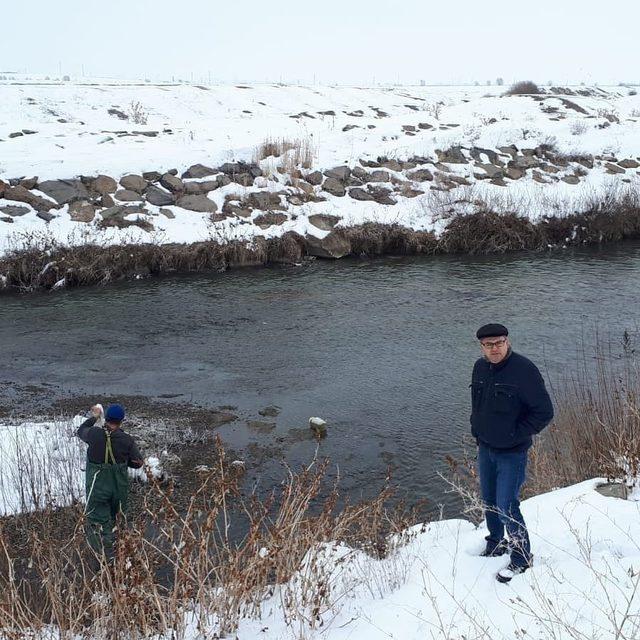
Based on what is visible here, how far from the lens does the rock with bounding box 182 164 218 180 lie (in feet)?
62.8

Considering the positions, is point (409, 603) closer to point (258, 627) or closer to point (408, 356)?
point (258, 627)

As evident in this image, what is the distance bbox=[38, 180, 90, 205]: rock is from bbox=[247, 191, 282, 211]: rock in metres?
4.37

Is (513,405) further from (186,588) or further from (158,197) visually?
(158,197)

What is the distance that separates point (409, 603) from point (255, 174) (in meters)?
17.1

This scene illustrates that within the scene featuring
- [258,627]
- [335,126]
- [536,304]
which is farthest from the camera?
[335,126]

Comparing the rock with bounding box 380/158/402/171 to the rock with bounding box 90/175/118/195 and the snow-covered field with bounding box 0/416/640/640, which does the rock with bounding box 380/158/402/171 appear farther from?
the snow-covered field with bounding box 0/416/640/640

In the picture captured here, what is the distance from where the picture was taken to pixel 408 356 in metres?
10.8

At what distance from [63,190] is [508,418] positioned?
51.8 ft

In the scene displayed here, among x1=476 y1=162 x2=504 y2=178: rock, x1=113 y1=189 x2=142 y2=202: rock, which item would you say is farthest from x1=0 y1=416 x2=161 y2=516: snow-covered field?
x1=476 y1=162 x2=504 y2=178: rock

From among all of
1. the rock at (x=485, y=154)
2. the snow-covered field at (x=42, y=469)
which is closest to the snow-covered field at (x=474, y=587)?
the snow-covered field at (x=42, y=469)

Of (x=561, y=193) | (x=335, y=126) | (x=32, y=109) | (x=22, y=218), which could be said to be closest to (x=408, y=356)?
(x=22, y=218)

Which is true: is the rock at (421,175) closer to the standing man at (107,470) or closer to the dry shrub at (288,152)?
the dry shrub at (288,152)

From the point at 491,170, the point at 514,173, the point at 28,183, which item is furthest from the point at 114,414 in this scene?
the point at 514,173

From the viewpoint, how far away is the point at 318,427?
823cm
